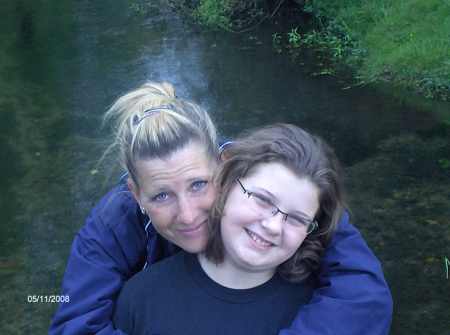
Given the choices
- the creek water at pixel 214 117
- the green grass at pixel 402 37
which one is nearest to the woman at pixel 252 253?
the creek water at pixel 214 117

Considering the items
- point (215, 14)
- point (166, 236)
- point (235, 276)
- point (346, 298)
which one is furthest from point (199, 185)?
point (215, 14)

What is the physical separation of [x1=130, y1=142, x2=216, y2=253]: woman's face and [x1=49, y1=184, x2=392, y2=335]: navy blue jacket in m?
0.21

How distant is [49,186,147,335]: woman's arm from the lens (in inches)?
72.4

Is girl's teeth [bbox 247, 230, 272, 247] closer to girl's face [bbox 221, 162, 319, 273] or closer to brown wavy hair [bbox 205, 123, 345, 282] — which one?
girl's face [bbox 221, 162, 319, 273]

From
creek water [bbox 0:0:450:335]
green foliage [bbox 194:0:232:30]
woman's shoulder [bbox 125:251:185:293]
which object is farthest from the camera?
green foliage [bbox 194:0:232:30]

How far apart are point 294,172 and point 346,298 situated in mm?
399

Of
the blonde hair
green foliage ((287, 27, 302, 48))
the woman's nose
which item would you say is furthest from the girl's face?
green foliage ((287, 27, 302, 48))

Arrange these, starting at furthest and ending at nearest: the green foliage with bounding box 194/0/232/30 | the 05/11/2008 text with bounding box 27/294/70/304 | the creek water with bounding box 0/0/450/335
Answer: the green foliage with bounding box 194/0/232/30
the creek water with bounding box 0/0/450/335
the 05/11/2008 text with bounding box 27/294/70/304

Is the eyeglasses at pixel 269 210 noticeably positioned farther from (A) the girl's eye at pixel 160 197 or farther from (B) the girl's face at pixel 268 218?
(A) the girl's eye at pixel 160 197

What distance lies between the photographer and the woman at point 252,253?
164 centimetres

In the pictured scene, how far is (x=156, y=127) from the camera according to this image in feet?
6.15

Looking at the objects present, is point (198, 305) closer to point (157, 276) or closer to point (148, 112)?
point (157, 276)

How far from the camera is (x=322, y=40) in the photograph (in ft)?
22.8

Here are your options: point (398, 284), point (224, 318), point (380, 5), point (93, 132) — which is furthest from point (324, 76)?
point (224, 318)
